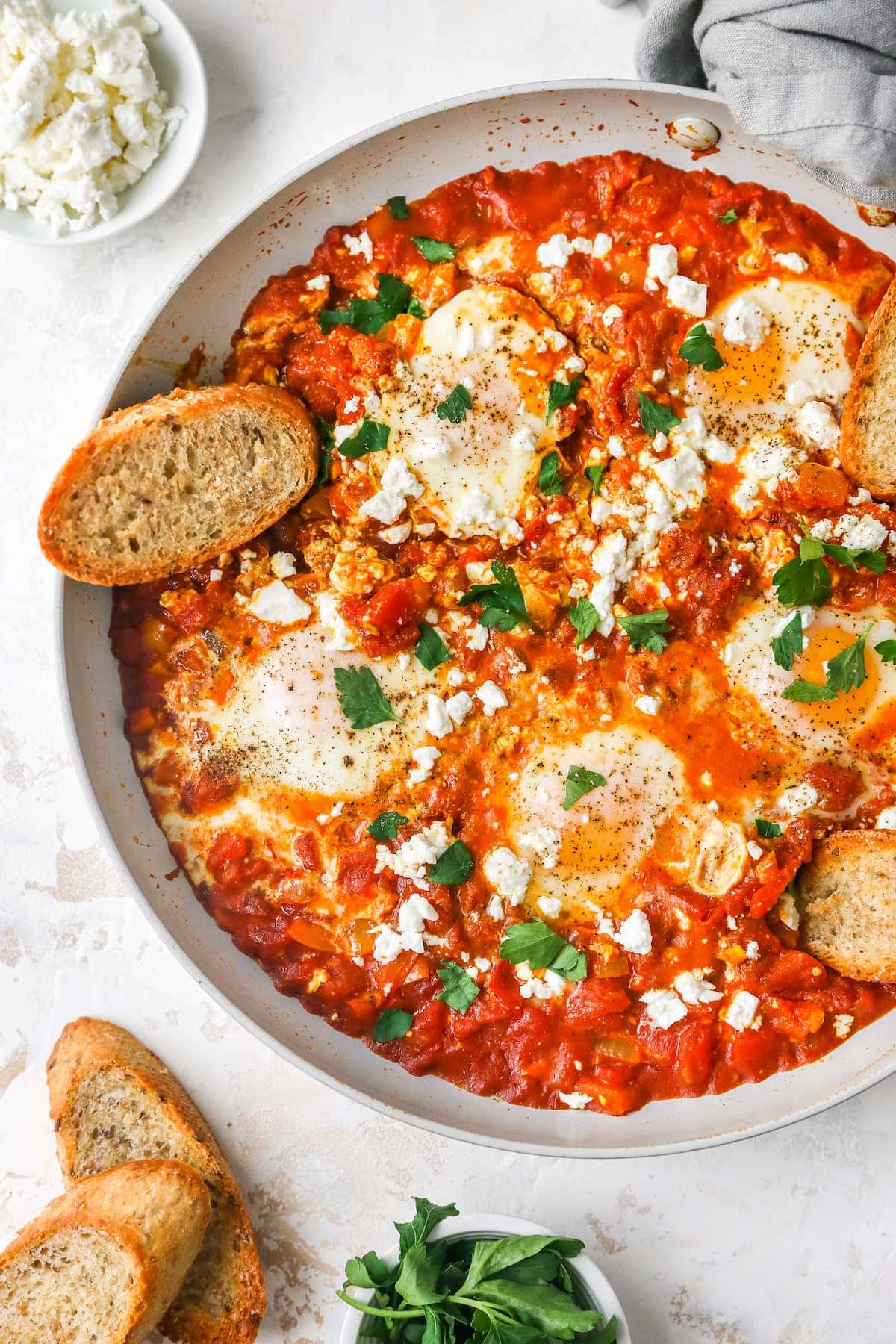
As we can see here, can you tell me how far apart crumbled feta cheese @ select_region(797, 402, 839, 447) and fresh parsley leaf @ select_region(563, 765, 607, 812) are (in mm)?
1534

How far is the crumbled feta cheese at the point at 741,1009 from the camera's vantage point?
3891 millimetres

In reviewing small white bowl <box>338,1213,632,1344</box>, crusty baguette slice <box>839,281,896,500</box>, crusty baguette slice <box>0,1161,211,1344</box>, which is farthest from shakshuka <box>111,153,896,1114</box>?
crusty baguette slice <box>0,1161,211,1344</box>

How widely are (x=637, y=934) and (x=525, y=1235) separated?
1.16 m

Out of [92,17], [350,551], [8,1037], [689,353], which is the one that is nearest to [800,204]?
[689,353]

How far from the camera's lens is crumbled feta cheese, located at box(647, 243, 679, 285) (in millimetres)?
3877

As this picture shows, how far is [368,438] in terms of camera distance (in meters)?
3.90

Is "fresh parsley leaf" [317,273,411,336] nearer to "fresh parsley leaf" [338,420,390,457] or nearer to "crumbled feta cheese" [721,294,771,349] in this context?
"fresh parsley leaf" [338,420,390,457]

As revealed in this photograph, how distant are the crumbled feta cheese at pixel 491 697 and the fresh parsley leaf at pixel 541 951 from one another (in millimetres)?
844

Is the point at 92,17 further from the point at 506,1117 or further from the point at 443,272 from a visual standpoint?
the point at 506,1117

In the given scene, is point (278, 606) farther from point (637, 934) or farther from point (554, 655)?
point (637, 934)

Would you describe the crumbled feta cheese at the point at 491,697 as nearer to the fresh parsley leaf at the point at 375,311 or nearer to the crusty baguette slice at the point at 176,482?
the crusty baguette slice at the point at 176,482

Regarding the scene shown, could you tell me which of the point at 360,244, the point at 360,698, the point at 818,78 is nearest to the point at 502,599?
the point at 360,698

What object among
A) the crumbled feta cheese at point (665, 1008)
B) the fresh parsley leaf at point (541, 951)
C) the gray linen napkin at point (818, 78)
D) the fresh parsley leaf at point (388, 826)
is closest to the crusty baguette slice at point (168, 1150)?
the fresh parsley leaf at point (388, 826)

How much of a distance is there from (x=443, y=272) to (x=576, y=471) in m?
0.92
